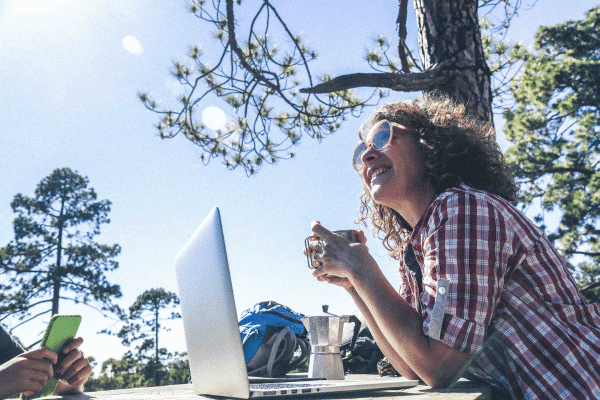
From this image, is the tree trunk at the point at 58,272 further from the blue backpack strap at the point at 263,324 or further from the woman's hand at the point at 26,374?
the woman's hand at the point at 26,374

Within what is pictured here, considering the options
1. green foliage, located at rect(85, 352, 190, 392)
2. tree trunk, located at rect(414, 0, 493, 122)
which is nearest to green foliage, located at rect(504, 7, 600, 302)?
tree trunk, located at rect(414, 0, 493, 122)

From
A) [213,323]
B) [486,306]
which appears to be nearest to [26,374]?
[213,323]

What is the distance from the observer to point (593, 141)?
10.7 meters

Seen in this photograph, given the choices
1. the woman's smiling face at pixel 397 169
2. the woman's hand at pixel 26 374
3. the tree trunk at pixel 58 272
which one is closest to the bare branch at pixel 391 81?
the woman's smiling face at pixel 397 169

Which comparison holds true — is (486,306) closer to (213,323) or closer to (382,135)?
(213,323)

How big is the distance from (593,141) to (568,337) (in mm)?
11497

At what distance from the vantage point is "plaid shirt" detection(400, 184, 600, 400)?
1.13 metres

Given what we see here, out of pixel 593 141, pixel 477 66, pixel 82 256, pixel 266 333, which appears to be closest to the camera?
pixel 266 333

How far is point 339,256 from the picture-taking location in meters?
1.35

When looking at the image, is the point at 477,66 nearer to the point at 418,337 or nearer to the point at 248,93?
the point at 248,93

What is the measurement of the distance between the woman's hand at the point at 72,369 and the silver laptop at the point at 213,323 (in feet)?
1.30

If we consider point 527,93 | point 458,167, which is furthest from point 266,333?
point 527,93

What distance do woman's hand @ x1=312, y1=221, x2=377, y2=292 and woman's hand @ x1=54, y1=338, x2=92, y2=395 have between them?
0.78m

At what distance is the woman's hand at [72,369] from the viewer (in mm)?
1389
